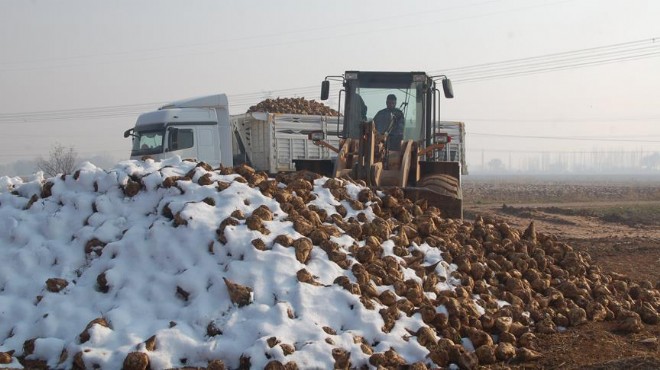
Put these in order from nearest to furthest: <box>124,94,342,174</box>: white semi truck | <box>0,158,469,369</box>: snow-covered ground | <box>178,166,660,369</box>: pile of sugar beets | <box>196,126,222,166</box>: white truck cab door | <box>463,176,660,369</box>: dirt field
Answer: <box>0,158,469,369</box>: snow-covered ground
<box>463,176,660,369</box>: dirt field
<box>178,166,660,369</box>: pile of sugar beets
<box>124,94,342,174</box>: white semi truck
<box>196,126,222,166</box>: white truck cab door

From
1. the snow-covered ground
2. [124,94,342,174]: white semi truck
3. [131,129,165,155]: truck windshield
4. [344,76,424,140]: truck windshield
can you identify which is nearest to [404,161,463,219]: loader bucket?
[344,76,424,140]: truck windshield

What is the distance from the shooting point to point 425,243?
759cm

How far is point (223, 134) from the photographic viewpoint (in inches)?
661

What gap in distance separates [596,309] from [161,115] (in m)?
11.7

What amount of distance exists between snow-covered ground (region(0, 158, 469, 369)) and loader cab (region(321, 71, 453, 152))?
3.86 meters

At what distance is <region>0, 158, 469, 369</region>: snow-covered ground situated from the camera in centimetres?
547

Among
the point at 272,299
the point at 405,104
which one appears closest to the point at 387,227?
the point at 272,299

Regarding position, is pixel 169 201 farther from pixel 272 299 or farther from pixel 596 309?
pixel 596 309

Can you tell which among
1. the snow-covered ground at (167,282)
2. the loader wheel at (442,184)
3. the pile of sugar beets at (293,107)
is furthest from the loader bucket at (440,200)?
the pile of sugar beets at (293,107)

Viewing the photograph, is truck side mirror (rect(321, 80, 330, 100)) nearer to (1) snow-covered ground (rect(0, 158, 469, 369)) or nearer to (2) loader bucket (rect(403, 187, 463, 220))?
(2) loader bucket (rect(403, 187, 463, 220))

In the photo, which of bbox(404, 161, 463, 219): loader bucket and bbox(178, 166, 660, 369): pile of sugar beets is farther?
bbox(404, 161, 463, 219): loader bucket

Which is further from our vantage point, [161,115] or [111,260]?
[161,115]

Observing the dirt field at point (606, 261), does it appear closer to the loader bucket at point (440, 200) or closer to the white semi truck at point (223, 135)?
the loader bucket at point (440, 200)

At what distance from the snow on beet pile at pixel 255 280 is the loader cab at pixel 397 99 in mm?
2969
